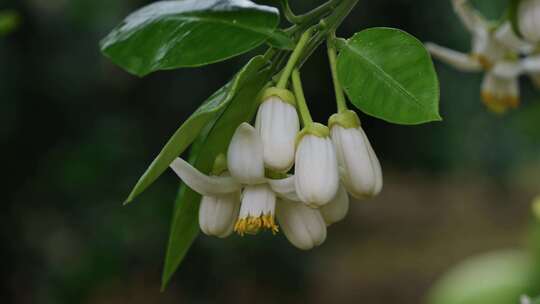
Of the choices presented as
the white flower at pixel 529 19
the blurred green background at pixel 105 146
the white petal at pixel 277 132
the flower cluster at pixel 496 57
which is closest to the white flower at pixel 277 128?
the white petal at pixel 277 132

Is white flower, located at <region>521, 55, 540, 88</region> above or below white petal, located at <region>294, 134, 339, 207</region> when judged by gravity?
below

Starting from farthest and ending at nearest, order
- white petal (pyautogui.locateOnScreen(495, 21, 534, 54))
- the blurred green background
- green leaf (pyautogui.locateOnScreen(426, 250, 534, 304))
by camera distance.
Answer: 1. the blurred green background
2. green leaf (pyautogui.locateOnScreen(426, 250, 534, 304))
3. white petal (pyautogui.locateOnScreen(495, 21, 534, 54))

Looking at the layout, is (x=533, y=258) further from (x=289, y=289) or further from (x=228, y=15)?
(x=228, y=15)

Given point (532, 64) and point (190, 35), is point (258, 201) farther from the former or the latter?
point (532, 64)

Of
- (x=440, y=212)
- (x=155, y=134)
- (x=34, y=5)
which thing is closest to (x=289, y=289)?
(x=155, y=134)

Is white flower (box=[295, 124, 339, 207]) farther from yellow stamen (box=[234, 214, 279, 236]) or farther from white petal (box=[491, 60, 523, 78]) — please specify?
white petal (box=[491, 60, 523, 78])

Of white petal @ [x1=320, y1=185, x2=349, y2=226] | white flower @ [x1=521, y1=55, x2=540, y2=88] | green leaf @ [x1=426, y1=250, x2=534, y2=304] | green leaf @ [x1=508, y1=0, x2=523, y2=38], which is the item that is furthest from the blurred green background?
white petal @ [x1=320, y1=185, x2=349, y2=226]

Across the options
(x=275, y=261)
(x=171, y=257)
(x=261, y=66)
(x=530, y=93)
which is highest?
(x=261, y=66)

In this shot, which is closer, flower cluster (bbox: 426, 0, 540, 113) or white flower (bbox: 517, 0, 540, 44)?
white flower (bbox: 517, 0, 540, 44)
